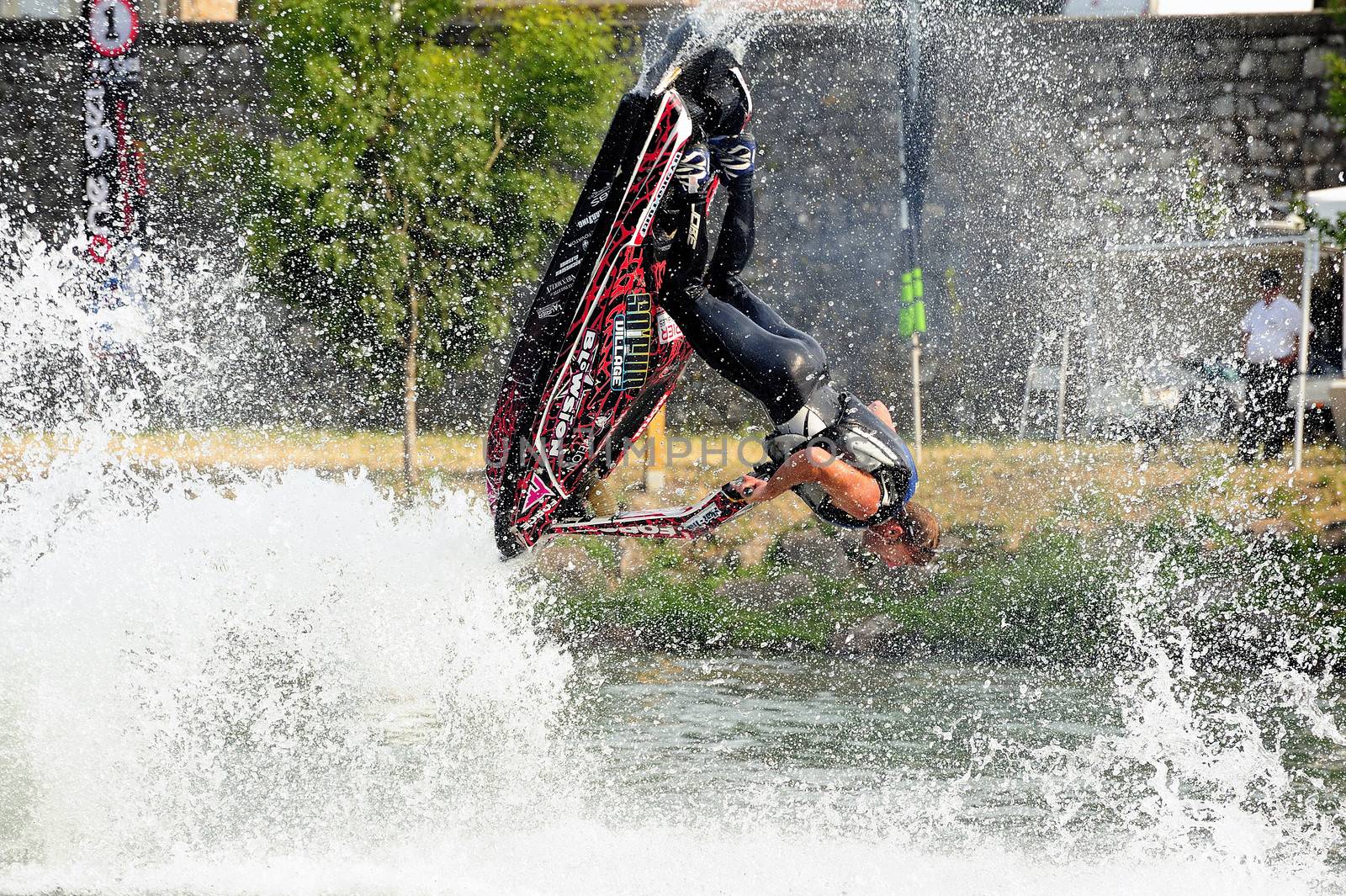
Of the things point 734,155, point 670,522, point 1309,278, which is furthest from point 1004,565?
point 734,155

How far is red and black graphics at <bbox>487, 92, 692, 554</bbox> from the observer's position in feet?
14.7

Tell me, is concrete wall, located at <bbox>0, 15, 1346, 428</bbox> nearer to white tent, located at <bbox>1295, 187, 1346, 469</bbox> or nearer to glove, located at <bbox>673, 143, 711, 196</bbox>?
white tent, located at <bbox>1295, 187, 1346, 469</bbox>

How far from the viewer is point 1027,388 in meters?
10.5

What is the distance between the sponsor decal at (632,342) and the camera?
4.71 m

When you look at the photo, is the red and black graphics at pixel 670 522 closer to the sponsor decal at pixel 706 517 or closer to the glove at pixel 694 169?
the sponsor decal at pixel 706 517

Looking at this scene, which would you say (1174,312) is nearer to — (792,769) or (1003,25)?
(1003,25)

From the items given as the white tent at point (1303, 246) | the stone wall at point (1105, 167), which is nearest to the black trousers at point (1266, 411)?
the white tent at point (1303, 246)

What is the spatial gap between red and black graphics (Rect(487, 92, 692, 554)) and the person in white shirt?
6.04 m

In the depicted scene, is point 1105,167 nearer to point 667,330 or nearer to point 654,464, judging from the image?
point 654,464

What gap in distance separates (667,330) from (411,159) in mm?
4792

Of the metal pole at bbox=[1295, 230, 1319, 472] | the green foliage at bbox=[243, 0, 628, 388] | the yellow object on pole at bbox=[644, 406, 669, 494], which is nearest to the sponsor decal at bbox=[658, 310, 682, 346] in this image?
the yellow object on pole at bbox=[644, 406, 669, 494]

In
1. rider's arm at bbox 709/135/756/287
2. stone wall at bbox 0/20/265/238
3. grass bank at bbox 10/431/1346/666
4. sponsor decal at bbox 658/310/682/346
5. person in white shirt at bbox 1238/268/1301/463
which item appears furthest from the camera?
stone wall at bbox 0/20/265/238

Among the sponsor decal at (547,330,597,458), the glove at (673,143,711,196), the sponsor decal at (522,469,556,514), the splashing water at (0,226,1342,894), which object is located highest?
the glove at (673,143,711,196)

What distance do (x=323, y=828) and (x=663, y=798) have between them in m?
1.25
